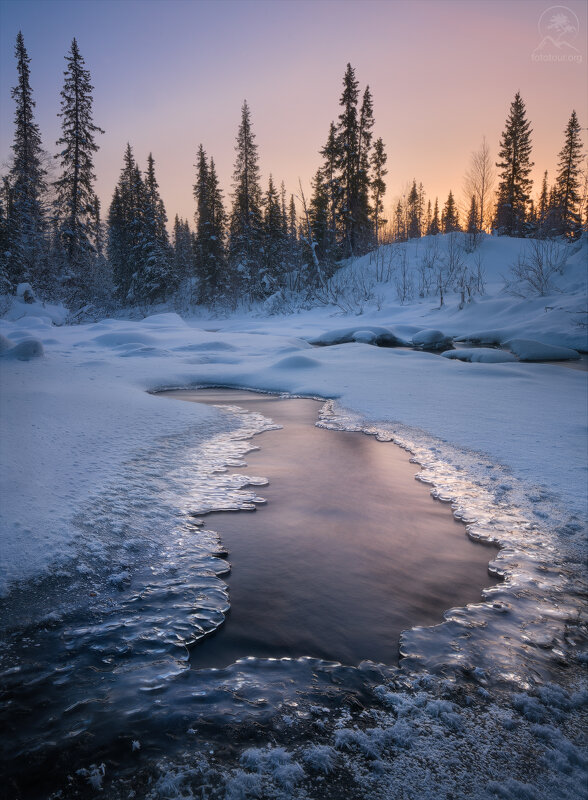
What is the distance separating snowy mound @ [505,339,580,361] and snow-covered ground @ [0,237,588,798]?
3 cm

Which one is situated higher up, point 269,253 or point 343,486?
point 269,253

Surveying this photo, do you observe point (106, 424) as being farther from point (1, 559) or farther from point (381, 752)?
point (381, 752)

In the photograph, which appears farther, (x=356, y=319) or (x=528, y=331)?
(x=356, y=319)

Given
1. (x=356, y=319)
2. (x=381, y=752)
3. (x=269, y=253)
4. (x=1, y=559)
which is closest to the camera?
(x=381, y=752)

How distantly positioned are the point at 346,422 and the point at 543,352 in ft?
21.0

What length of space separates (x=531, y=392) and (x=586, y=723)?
4.98 m

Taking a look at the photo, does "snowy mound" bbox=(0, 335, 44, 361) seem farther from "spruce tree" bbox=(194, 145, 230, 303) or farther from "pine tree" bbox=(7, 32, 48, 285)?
"spruce tree" bbox=(194, 145, 230, 303)

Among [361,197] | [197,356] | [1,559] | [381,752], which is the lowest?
[381,752]

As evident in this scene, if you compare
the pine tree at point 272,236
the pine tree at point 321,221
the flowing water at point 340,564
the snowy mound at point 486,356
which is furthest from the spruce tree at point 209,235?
the flowing water at point 340,564

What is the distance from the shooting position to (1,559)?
2049 millimetres

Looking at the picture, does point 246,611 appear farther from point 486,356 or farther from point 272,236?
point 272,236

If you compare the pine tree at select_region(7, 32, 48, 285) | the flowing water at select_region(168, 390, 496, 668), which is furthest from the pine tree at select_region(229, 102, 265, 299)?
the flowing water at select_region(168, 390, 496, 668)

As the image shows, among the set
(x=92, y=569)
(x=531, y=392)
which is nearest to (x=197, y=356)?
(x=531, y=392)

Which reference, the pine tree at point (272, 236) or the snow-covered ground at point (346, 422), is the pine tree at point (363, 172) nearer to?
the pine tree at point (272, 236)
